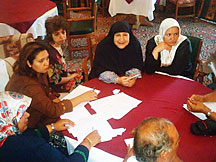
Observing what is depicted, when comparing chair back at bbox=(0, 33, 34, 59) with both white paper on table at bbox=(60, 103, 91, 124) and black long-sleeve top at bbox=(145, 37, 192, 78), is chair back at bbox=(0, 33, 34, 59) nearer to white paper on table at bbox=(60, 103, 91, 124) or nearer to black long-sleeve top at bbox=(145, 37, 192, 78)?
white paper on table at bbox=(60, 103, 91, 124)

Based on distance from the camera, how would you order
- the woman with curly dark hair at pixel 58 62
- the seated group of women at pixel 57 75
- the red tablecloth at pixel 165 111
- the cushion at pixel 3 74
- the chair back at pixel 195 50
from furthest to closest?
the chair back at pixel 195 50, the woman with curly dark hair at pixel 58 62, the cushion at pixel 3 74, the red tablecloth at pixel 165 111, the seated group of women at pixel 57 75

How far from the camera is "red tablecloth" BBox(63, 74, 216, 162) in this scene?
1.41m

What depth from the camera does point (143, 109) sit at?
5.73ft

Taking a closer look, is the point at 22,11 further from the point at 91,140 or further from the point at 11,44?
the point at 91,140

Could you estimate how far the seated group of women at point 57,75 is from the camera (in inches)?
50.4

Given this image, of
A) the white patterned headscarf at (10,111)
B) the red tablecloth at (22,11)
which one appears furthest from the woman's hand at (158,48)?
the red tablecloth at (22,11)

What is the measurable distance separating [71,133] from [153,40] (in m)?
1.37

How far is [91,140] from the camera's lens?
1445 mm

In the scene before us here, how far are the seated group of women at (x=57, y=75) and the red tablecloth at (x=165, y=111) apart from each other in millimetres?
98

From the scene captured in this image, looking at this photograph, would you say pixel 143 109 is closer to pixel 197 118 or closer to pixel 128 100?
pixel 128 100

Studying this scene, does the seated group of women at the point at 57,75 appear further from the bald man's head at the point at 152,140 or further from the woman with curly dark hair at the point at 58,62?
the bald man's head at the point at 152,140

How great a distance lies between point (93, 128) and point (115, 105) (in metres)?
0.30

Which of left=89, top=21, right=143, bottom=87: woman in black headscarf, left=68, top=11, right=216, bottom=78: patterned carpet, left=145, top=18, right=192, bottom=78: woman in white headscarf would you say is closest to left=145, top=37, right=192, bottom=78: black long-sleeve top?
left=145, top=18, right=192, bottom=78: woman in white headscarf

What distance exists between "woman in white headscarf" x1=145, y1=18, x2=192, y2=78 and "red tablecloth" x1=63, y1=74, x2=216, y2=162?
201mm
